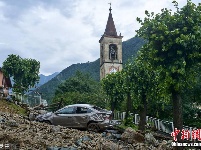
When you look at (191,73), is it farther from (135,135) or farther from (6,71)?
(6,71)

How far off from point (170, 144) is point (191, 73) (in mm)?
3594

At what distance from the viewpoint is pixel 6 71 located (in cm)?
4641

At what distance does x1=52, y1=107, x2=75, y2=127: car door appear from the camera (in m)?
15.9

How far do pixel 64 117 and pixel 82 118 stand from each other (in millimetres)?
1199

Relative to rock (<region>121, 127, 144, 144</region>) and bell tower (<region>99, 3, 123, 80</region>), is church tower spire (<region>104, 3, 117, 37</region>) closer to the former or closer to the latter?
bell tower (<region>99, 3, 123, 80</region>)

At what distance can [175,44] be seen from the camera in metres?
13.1

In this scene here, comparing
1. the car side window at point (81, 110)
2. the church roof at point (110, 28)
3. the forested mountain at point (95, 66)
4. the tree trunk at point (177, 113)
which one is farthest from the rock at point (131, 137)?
the forested mountain at point (95, 66)

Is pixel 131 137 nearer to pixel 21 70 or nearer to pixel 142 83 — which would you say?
pixel 142 83

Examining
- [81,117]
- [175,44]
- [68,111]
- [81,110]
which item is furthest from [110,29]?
[175,44]

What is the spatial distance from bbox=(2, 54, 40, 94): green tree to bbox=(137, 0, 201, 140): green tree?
35.2m

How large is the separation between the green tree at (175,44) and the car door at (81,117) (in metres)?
4.25

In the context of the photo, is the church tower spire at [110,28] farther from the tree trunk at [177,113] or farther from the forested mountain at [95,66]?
the tree trunk at [177,113]

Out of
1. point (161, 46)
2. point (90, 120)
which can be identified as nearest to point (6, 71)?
point (90, 120)

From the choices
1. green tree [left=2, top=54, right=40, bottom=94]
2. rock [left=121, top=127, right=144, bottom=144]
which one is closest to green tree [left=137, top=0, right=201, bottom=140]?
rock [left=121, top=127, right=144, bottom=144]
